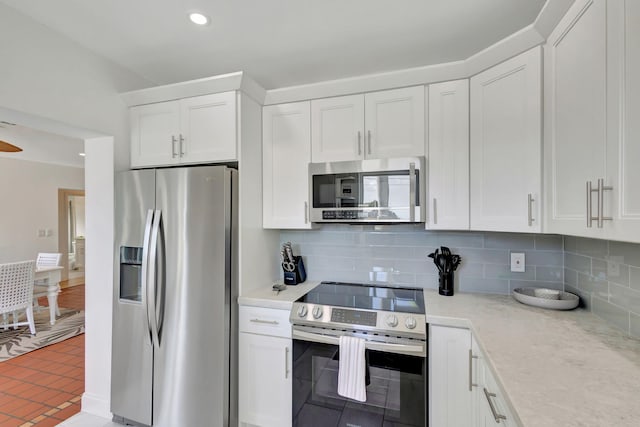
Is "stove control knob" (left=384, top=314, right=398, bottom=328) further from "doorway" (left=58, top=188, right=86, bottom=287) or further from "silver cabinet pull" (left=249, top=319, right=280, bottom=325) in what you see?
"doorway" (left=58, top=188, right=86, bottom=287)

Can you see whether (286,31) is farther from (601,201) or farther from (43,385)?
(43,385)

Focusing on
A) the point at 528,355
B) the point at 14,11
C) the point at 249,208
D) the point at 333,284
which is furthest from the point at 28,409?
the point at 528,355

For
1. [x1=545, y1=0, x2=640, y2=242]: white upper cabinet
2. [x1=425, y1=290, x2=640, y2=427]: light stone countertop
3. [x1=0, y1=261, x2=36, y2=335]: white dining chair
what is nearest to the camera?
[x1=425, y1=290, x2=640, y2=427]: light stone countertop

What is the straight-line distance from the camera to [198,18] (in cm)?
165

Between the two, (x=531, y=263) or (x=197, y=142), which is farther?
(x=197, y=142)

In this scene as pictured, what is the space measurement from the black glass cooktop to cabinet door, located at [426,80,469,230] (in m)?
0.50

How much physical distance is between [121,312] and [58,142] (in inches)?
144

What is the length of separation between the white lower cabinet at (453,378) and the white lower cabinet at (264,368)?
838mm

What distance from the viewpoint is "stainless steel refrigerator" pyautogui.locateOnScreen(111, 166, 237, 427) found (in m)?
1.86

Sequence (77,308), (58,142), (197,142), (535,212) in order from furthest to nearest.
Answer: (77,308)
(58,142)
(197,142)
(535,212)

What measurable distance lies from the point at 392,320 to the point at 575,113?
4.15ft

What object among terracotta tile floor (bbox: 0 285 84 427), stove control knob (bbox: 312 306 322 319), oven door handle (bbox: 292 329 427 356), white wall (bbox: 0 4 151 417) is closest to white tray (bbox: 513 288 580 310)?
oven door handle (bbox: 292 329 427 356)

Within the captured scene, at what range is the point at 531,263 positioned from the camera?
6.39 ft

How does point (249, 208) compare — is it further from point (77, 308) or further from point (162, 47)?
point (77, 308)
